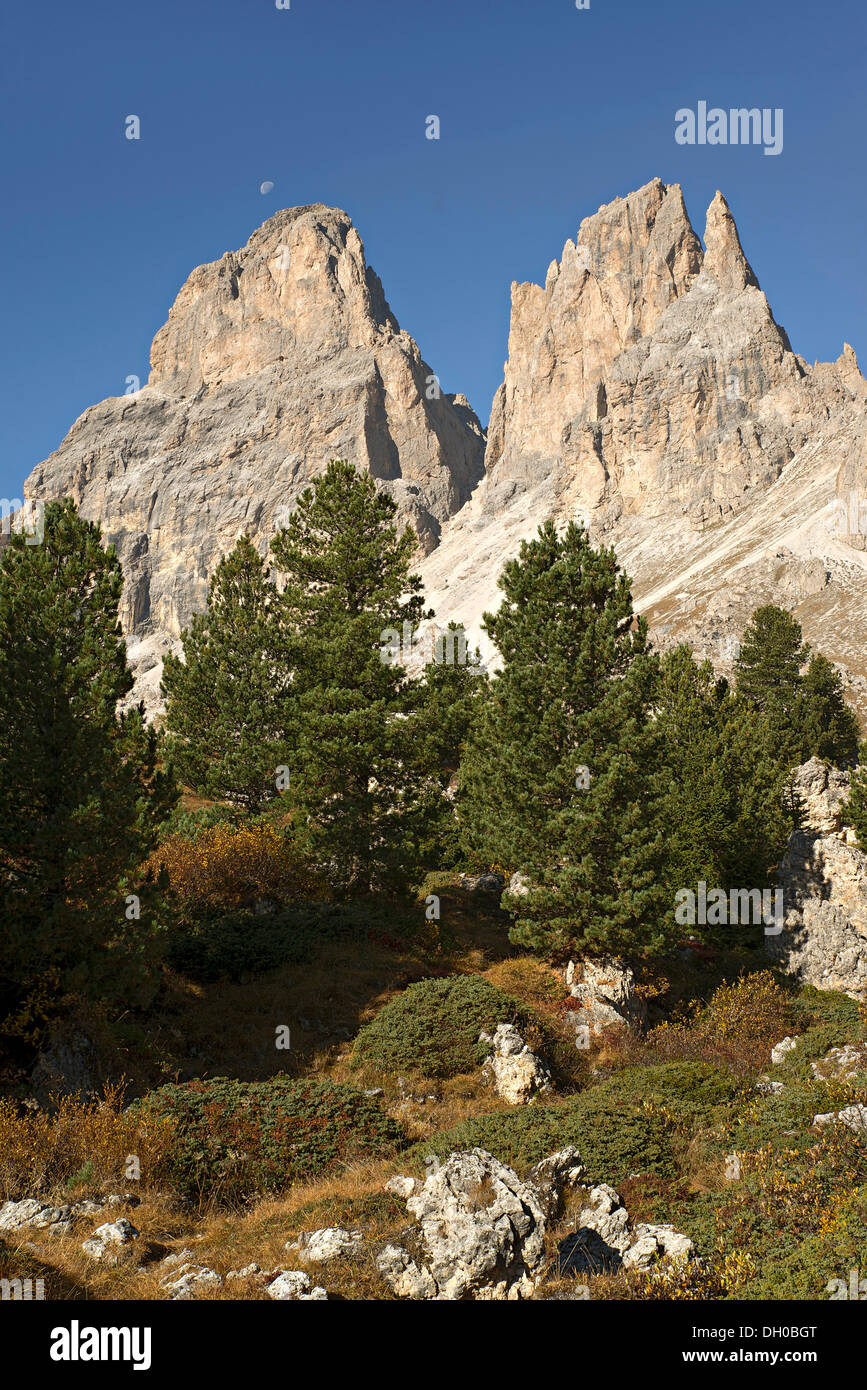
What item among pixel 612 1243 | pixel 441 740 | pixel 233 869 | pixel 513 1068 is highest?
pixel 441 740

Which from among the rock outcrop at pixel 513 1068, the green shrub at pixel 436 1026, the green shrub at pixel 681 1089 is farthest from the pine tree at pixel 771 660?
the rock outcrop at pixel 513 1068

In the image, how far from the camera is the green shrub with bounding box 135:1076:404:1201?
12.7m

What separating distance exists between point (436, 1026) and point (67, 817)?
905 centimetres

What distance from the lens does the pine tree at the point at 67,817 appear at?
14883 millimetres

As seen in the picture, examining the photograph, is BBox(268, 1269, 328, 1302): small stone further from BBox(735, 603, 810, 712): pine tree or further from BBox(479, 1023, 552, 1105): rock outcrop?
BBox(735, 603, 810, 712): pine tree

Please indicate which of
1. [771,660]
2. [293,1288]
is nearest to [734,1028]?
[293,1288]

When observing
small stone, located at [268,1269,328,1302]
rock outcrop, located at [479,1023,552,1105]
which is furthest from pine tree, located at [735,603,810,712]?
small stone, located at [268,1269,328,1302]

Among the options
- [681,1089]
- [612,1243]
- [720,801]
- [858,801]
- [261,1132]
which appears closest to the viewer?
[612,1243]

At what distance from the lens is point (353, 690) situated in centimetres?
2577

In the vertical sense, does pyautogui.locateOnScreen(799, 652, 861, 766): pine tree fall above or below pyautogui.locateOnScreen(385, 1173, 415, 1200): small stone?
above

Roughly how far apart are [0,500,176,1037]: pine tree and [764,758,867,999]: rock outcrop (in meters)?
20.9

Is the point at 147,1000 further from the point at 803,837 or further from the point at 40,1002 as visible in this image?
the point at 803,837

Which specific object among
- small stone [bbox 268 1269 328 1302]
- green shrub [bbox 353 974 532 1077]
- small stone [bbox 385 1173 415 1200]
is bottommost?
small stone [bbox 385 1173 415 1200]

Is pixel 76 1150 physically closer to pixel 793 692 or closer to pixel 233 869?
pixel 233 869
